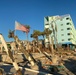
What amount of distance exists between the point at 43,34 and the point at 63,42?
22327 mm

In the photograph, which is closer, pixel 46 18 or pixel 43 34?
pixel 43 34

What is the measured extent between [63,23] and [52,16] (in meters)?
Answer: 6.63

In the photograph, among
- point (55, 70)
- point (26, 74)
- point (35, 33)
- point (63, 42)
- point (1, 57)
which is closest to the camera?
point (26, 74)

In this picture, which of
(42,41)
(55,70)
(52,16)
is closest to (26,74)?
(55,70)

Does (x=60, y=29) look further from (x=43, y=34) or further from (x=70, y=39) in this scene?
(x=43, y=34)

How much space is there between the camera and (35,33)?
7256 centimetres

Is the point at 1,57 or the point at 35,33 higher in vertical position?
the point at 35,33

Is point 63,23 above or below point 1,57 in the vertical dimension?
above

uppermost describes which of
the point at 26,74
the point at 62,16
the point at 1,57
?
the point at 62,16

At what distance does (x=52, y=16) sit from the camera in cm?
9731

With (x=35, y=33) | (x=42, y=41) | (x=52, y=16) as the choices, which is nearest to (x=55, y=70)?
(x=35, y=33)

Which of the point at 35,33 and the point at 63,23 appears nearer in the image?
the point at 35,33

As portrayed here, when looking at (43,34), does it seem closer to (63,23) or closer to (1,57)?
(63,23)

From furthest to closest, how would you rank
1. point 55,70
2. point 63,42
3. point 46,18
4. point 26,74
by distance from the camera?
point 46,18
point 63,42
point 55,70
point 26,74
